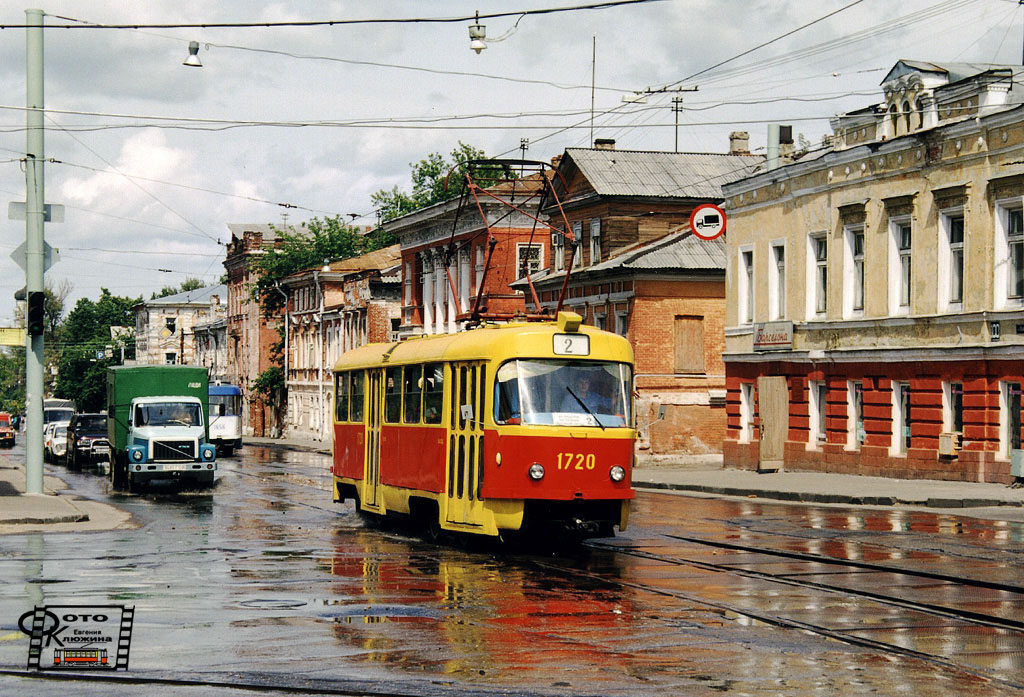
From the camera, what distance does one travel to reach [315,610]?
13281 millimetres

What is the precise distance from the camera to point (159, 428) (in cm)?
3541

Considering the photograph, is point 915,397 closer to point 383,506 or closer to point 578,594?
point 383,506

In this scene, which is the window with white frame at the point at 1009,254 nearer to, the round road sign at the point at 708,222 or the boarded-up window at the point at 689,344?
the round road sign at the point at 708,222

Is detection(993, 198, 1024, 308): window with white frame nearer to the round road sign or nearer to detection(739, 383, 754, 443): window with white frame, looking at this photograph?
detection(739, 383, 754, 443): window with white frame

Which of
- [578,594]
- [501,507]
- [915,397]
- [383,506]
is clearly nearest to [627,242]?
[915,397]

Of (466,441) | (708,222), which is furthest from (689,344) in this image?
(466,441)

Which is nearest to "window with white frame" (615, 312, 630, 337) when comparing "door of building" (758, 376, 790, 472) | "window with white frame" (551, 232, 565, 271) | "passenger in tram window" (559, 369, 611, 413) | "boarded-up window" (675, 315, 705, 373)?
"boarded-up window" (675, 315, 705, 373)

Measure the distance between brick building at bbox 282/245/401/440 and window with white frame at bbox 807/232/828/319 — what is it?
39047mm

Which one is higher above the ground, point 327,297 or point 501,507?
point 327,297

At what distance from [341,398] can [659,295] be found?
25.6 meters

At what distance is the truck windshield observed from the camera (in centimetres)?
3569

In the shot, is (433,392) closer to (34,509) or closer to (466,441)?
(466,441)

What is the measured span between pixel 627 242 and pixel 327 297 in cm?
3620

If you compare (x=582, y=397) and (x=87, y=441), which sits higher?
(x=582, y=397)
